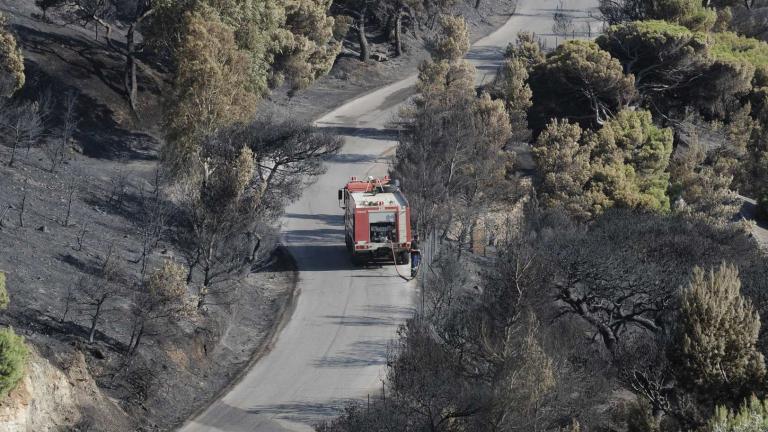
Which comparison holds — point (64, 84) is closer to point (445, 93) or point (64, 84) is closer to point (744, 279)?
point (445, 93)

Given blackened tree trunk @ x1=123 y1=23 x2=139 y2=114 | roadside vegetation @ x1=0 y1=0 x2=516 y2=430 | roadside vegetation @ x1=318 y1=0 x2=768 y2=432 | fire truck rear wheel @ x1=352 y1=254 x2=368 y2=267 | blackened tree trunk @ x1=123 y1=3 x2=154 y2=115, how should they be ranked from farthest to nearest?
blackened tree trunk @ x1=123 y1=23 x2=139 y2=114
blackened tree trunk @ x1=123 y1=3 x2=154 y2=115
fire truck rear wheel @ x1=352 y1=254 x2=368 y2=267
roadside vegetation @ x1=0 y1=0 x2=516 y2=430
roadside vegetation @ x1=318 y1=0 x2=768 y2=432

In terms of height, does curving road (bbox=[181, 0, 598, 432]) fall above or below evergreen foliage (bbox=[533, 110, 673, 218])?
below

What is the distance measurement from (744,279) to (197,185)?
69.1 feet

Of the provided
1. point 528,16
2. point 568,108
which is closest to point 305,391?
point 568,108

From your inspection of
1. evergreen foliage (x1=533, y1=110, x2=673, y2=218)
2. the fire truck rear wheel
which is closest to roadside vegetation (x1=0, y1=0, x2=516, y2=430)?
the fire truck rear wheel

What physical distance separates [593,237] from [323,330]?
1028cm

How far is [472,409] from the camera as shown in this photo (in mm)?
23766

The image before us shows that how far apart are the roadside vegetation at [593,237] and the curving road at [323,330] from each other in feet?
5.33

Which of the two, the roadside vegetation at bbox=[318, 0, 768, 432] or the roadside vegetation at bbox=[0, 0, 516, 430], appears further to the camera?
the roadside vegetation at bbox=[0, 0, 516, 430]

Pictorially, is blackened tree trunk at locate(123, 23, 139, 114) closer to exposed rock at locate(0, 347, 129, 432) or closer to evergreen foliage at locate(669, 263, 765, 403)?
exposed rock at locate(0, 347, 129, 432)

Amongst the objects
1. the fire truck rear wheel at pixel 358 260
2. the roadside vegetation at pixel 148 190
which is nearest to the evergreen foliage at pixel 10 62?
the roadside vegetation at pixel 148 190

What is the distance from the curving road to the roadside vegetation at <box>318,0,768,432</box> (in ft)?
5.33

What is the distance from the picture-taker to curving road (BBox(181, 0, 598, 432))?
100 feet

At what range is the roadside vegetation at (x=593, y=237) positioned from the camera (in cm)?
2411
